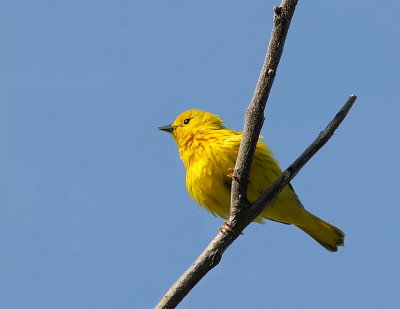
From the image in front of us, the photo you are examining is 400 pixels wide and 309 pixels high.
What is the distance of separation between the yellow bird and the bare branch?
1.04 m

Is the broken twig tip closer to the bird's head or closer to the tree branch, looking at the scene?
the tree branch

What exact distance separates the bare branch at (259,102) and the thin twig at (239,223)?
0.35 feet

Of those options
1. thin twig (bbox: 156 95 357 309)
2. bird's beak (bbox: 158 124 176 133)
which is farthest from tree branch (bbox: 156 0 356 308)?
bird's beak (bbox: 158 124 176 133)

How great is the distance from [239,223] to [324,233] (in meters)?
2.64

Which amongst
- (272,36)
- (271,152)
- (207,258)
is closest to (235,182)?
(207,258)

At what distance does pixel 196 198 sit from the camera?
6.70 m

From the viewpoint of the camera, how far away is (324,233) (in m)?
7.31

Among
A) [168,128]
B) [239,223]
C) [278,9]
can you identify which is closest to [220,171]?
[239,223]

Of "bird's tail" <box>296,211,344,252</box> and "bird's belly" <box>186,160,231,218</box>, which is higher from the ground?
"bird's tail" <box>296,211,344,252</box>

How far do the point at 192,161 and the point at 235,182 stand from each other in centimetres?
185

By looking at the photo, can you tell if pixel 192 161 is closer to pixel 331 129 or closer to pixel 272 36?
pixel 331 129

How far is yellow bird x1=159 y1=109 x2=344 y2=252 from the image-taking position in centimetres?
616

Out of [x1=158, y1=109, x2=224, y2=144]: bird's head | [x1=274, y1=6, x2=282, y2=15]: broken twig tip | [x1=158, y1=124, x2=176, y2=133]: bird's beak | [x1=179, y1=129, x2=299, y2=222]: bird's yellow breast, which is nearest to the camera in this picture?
[x1=274, y1=6, x2=282, y2=15]: broken twig tip

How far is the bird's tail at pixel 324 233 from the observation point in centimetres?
725
